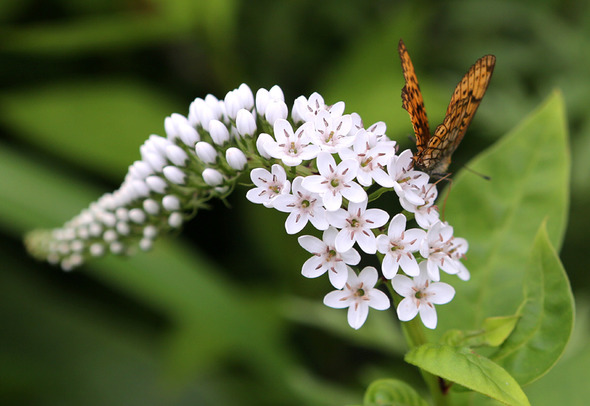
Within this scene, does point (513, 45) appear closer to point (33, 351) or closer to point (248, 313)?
point (248, 313)

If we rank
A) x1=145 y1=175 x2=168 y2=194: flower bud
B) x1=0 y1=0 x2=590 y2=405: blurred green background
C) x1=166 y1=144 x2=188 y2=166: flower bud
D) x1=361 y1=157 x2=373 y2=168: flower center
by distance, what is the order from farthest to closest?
x1=0 y1=0 x2=590 y2=405: blurred green background < x1=145 y1=175 x2=168 y2=194: flower bud < x1=166 y1=144 x2=188 y2=166: flower bud < x1=361 y1=157 x2=373 y2=168: flower center

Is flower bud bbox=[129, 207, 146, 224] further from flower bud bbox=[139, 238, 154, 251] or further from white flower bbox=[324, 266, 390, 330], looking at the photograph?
white flower bbox=[324, 266, 390, 330]

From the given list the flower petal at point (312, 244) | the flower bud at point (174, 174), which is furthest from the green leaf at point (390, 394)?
the flower bud at point (174, 174)

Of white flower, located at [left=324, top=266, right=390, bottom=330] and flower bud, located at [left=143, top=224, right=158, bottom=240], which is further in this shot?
flower bud, located at [left=143, top=224, right=158, bottom=240]

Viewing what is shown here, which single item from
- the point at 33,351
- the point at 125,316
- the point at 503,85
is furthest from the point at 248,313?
the point at 503,85

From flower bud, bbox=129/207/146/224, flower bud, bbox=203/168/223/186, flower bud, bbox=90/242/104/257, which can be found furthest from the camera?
flower bud, bbox=90/242/104/257

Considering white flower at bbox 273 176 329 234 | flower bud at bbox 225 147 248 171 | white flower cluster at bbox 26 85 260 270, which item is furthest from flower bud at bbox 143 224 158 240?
white flower at bbox 273 176 329 234
